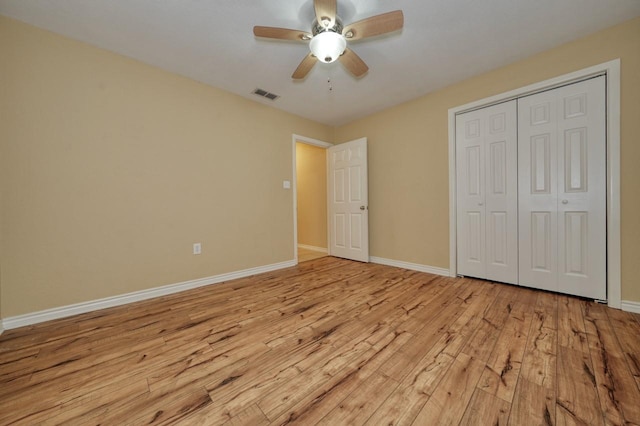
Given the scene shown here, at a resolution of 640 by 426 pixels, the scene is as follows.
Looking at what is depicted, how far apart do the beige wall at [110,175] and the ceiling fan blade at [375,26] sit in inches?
78.3

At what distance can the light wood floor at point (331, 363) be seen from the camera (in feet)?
3.56

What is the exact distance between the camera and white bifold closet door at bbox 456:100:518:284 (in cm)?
266

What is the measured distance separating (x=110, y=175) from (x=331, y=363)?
2635 mm

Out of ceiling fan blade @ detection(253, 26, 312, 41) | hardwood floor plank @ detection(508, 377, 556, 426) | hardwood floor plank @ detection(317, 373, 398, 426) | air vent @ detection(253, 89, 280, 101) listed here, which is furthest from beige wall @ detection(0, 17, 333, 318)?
hardwood floor plank @ detection(508, 377, 556, 426)

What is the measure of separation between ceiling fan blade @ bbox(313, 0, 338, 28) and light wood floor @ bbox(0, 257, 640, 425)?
2.28 m

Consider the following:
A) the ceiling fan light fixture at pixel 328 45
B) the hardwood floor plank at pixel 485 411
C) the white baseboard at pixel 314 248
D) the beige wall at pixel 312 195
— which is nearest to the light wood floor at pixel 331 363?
the hardwood floor plank at pixel 485 411

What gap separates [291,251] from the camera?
381 cm

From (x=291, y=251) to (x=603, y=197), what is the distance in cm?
358

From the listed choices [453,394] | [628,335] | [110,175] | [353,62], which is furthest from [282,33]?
[628,335]

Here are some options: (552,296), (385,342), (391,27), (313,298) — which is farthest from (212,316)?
(552,296)

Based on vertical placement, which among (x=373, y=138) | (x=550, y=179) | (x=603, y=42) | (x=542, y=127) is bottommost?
(x=550, y=179)

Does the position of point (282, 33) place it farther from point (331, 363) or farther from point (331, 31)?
point (331, 363)

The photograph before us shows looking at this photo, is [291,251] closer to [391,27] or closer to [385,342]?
[385,342]

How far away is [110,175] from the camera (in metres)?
2.30
